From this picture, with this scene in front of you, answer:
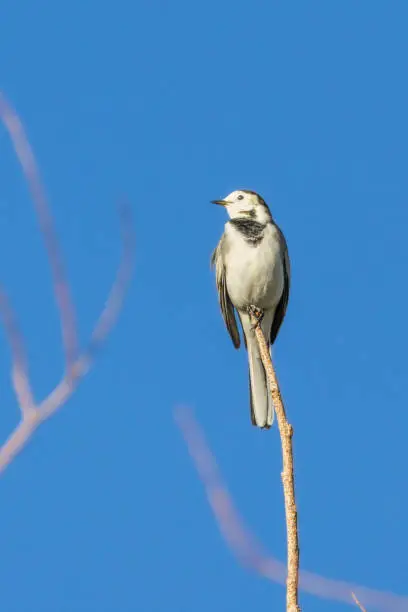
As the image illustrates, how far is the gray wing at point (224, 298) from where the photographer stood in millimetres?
8086

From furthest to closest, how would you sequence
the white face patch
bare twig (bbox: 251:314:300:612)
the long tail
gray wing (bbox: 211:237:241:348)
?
the white face patch < gray wing (bbox: 211:237:241:348) < the long tail < bare twig (bbox: 251:314:300:612)

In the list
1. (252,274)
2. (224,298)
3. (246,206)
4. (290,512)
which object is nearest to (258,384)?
(252,274)

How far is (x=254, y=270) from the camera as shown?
25.8 feet

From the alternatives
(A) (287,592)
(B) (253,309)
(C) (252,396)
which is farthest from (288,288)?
(A) (287,592)

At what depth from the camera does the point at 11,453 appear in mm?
1832

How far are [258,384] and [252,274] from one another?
109 centimetres

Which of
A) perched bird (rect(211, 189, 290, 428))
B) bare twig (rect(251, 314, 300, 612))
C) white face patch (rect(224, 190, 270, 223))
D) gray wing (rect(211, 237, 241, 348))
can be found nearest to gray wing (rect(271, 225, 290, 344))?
perched bird (rect(211, 189, 290, 428))

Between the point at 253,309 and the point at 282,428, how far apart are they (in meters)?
5.18

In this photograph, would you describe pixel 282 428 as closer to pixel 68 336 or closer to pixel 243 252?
pixel 68 336

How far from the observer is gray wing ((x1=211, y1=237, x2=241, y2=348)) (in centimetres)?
809

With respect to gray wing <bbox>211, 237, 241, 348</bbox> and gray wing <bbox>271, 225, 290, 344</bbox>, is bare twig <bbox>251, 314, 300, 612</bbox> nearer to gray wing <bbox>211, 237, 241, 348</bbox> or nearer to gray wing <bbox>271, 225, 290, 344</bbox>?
gray wing <bbox>211, 237, 241, 348</bbox>

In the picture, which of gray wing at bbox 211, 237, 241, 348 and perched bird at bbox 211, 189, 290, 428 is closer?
perched bird at bbox 211, 189, 290, 428

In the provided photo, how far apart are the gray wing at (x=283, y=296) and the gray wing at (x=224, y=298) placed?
41 cm

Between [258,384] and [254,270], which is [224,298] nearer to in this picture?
[254,270]
